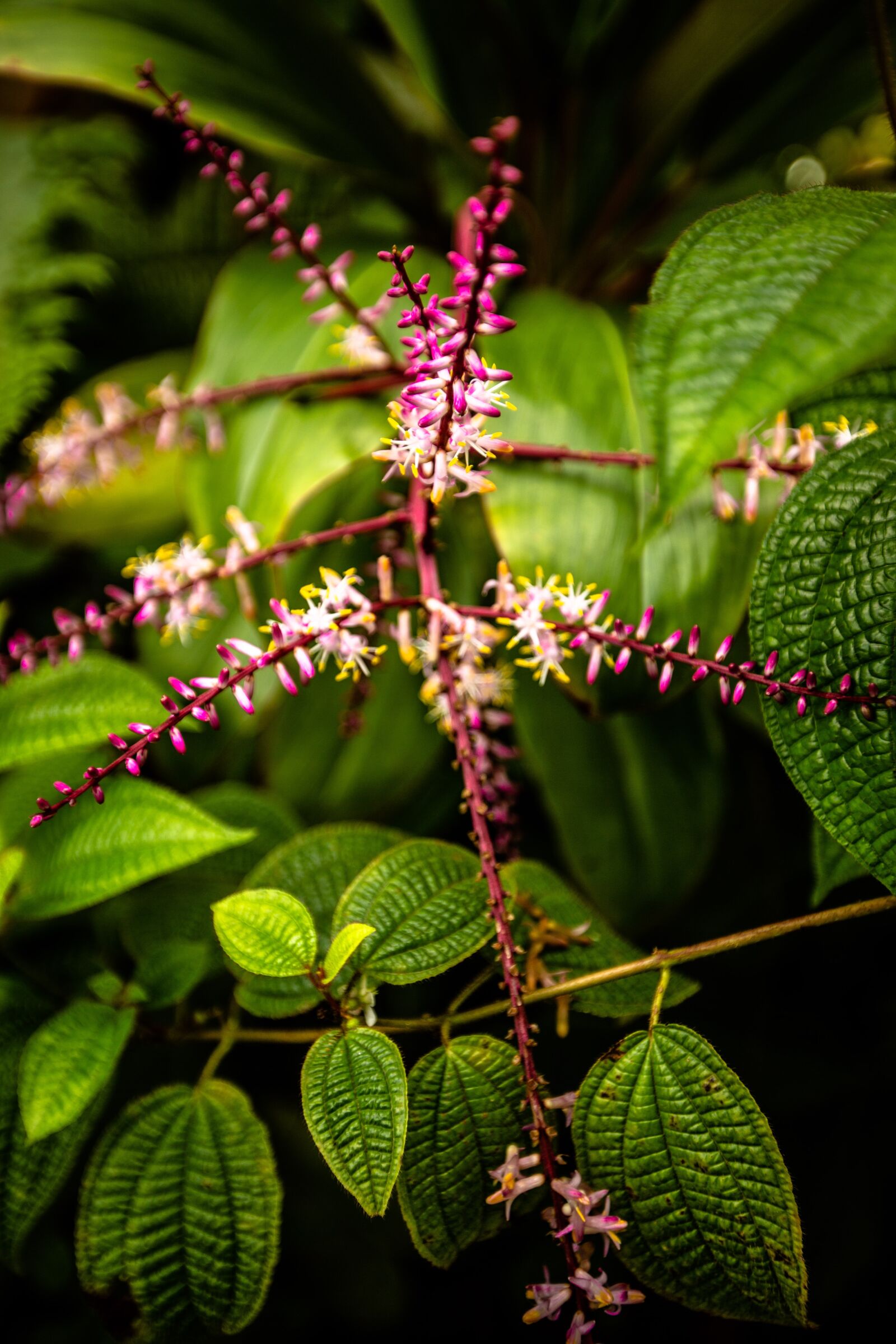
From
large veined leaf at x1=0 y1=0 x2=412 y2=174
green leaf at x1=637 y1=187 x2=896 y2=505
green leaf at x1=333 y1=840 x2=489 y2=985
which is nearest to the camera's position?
green leaf at x1=637 y1=187 x2=896 y2=505

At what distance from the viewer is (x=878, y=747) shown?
389 millimetres

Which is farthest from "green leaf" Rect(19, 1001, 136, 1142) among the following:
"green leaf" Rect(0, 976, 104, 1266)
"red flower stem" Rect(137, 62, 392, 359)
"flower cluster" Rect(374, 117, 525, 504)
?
"red flower stem" Rect(137, 62, 392, 359)

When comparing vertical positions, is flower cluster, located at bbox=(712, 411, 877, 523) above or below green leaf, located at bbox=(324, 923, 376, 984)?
above

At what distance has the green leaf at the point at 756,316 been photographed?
329mm

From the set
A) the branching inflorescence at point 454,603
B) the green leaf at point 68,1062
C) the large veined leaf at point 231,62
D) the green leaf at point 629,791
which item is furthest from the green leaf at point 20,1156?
the large veined leaf at point 231,62

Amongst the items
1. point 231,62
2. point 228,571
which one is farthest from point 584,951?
point 231,62

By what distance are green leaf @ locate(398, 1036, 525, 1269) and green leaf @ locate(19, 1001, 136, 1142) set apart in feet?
0.61

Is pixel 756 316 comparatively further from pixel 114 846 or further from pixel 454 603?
pixel 114 846

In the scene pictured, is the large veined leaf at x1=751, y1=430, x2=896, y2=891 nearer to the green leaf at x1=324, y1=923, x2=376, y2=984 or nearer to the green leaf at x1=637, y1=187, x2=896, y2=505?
the green leaf at x1=637, y1=187, x2=896, y2=505

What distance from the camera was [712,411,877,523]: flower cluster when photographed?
0.51m

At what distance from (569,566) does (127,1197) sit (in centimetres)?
50

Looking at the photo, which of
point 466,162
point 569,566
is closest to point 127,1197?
point 569,566

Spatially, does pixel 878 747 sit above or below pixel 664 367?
below

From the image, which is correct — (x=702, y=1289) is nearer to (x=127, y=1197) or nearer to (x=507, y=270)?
(x=127, y=1197)
